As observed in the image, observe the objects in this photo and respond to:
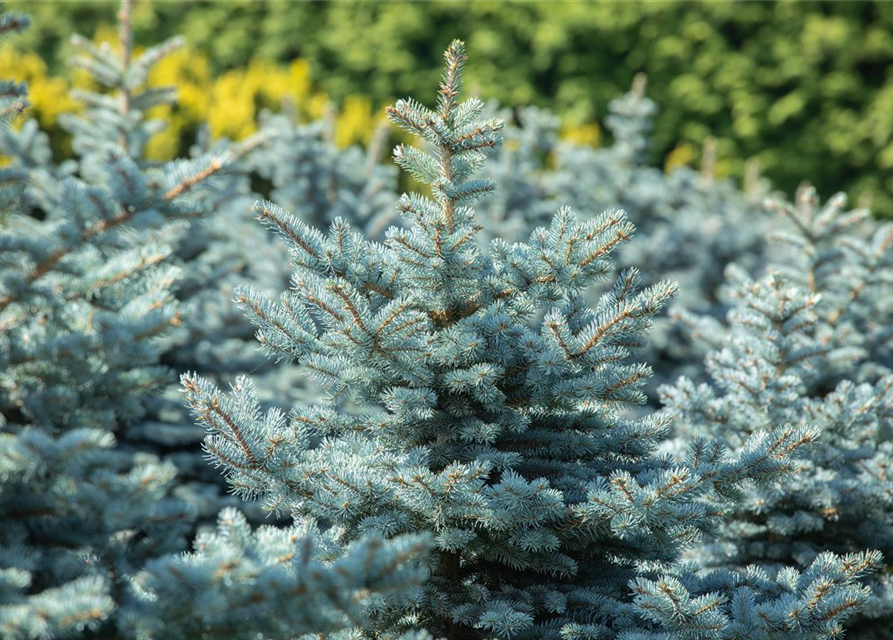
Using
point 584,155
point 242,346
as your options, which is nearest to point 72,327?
point 242,346

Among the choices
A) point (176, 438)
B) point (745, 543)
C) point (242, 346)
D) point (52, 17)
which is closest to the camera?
point (745, 543)

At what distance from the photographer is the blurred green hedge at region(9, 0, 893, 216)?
31.0 feet

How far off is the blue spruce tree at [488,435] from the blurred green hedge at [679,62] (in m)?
7.82

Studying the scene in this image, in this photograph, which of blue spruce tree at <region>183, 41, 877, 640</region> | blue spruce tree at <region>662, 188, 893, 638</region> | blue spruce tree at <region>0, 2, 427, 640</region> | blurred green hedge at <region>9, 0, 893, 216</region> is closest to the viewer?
blue spruce tree at <region>0, 2, 427, 640</region>

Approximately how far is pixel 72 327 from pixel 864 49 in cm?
953

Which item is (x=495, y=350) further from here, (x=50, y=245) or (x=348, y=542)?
(x=50, y=245)

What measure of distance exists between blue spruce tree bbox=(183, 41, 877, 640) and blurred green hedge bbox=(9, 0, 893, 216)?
7818mm

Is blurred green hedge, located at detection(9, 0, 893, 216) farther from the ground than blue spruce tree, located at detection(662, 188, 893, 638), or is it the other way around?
blurred green hedge, located at detection(9, 0, 893, 216)

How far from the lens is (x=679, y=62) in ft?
32.3

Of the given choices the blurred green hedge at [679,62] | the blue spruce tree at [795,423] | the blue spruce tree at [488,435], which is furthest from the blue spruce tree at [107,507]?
the blurred green hedge at [679,62]

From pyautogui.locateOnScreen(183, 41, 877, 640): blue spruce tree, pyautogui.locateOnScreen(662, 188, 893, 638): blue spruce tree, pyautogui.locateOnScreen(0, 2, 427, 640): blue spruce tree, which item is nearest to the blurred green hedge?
pyautogui.locateOnScreen(662, 188, 893, 638): blue spruce tree

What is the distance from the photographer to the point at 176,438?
3.96 m

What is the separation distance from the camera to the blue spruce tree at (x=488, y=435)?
6.80 ft

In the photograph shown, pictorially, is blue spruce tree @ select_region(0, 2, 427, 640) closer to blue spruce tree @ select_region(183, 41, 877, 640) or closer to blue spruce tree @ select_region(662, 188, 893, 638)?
blue spruce tree @ select_region(183, 41, 877, 640)
